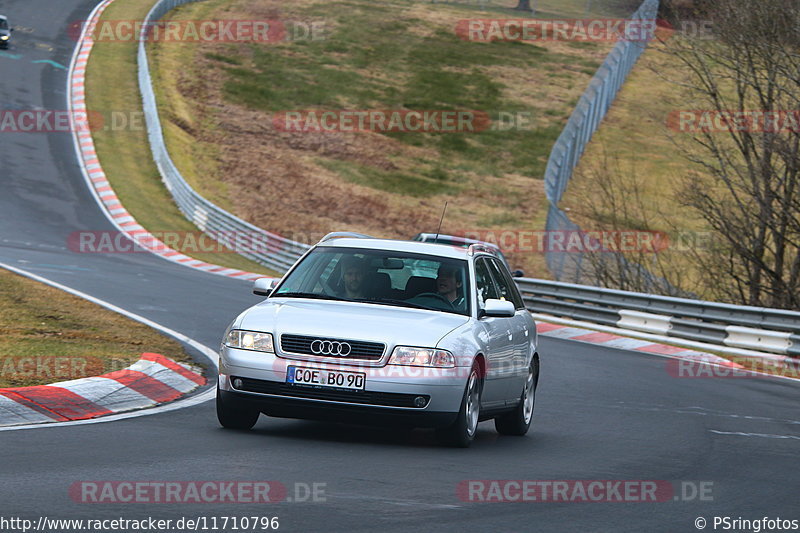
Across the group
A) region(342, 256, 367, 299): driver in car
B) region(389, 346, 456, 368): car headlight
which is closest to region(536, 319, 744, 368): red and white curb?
region(342, 256, 367, 299): driver in car

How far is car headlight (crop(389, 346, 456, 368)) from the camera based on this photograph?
348 inches

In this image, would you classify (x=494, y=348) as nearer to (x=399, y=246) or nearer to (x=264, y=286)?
(x=399, y=246)

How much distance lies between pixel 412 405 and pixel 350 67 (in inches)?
2301

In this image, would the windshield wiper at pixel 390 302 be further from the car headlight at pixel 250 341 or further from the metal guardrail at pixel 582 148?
the metal guardrail at pixel 582 148

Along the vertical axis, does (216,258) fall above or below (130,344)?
below

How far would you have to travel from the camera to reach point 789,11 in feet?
75.5

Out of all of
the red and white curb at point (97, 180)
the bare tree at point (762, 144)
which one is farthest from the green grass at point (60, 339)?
the bare tree at point (762, 144)

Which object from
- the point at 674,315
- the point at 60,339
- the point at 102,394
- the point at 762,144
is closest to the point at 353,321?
the point at 102,394

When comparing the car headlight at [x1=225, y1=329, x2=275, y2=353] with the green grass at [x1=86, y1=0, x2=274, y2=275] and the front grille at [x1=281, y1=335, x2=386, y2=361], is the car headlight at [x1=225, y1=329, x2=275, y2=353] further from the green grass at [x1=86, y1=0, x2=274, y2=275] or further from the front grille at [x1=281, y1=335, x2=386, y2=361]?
the green grass at [x1=86, y1=0, x2=274, y2=275]

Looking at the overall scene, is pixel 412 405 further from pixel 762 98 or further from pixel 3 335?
pixel 762 98

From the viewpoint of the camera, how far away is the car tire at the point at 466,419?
9016 millimetres

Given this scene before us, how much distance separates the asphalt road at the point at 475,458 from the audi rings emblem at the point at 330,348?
2.17 ft

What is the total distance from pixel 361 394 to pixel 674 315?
15322 mm

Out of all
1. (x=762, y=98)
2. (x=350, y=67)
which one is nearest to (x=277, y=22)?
(x=350, y=67)
